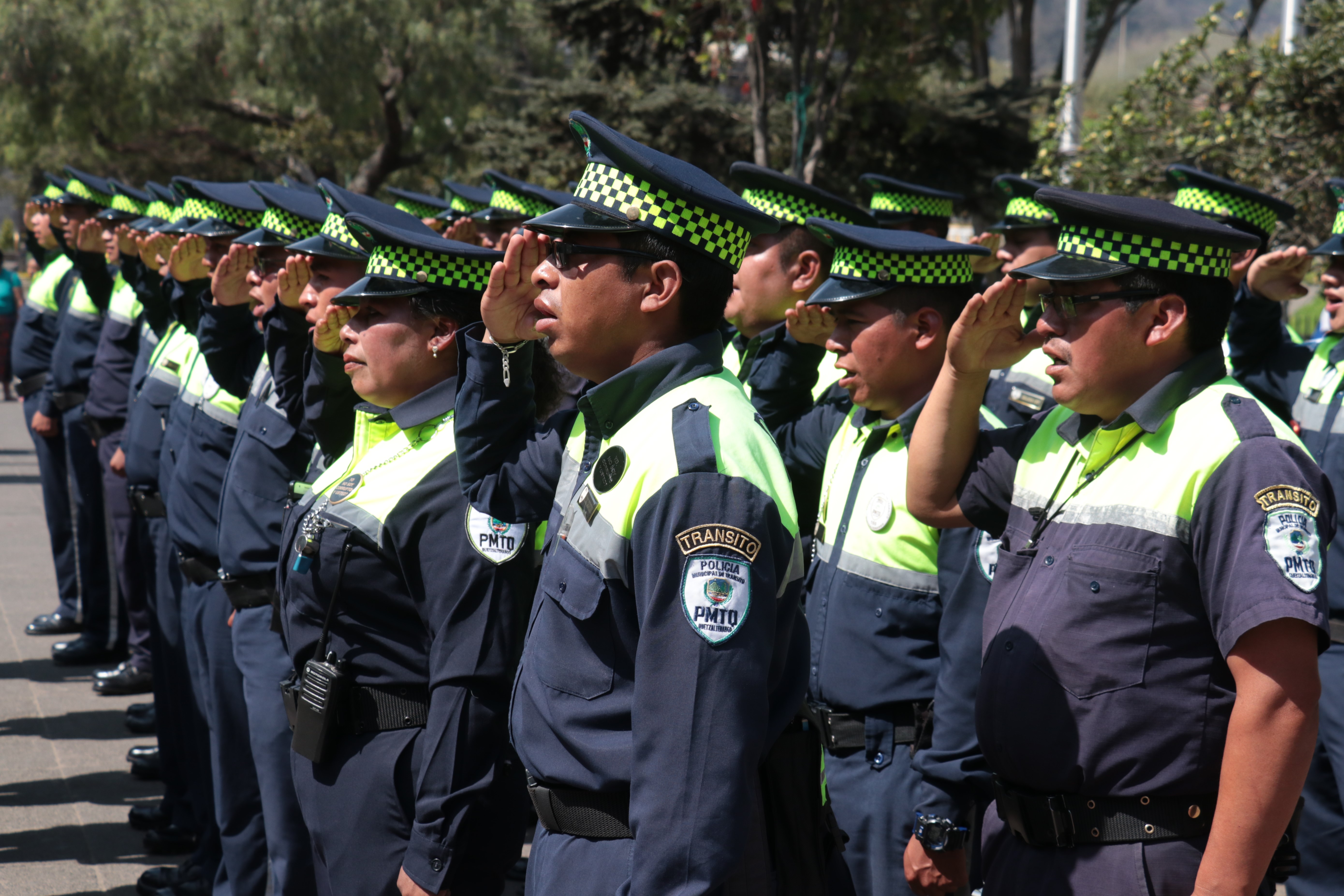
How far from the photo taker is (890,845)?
3.26 meters

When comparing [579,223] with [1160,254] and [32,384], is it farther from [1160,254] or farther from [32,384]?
[32,384]

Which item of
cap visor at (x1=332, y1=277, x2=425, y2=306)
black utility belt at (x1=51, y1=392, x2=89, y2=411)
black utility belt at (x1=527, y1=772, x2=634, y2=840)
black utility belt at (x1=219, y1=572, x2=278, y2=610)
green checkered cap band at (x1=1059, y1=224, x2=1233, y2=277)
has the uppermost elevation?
green checkered cap band at (x1=1059, y1=224, x2=1233, y2=277)

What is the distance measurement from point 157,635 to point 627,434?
4356 mm

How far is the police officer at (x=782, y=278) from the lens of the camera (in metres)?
4.43

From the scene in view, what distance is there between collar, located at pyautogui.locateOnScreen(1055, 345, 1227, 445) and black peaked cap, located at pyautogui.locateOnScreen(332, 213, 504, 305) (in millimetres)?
1554

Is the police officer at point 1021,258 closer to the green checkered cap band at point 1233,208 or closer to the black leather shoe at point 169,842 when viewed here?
the green checkered cap band at point 1233,208

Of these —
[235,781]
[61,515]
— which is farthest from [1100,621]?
[61,515]

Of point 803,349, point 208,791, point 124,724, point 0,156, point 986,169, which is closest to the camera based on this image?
point 803,349

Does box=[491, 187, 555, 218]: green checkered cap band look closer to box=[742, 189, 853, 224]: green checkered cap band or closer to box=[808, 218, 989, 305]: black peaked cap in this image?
box=[742, 189, 853, 224]: green checkered cap band

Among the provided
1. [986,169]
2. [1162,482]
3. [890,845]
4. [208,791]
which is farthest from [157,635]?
[986,169]

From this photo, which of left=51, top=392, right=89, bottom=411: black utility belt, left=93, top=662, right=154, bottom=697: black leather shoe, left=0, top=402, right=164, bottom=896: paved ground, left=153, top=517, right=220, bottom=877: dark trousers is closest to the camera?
left=153, top=517, right=220, bottom=877: dark trousers

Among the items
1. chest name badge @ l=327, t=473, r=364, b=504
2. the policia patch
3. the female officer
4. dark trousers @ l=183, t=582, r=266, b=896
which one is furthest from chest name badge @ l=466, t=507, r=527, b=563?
dark trousers @ l=183, t=582, r=266, b=896

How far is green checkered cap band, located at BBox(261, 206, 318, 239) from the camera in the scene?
466 centimetres

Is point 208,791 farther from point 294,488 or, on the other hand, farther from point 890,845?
point 890,845
